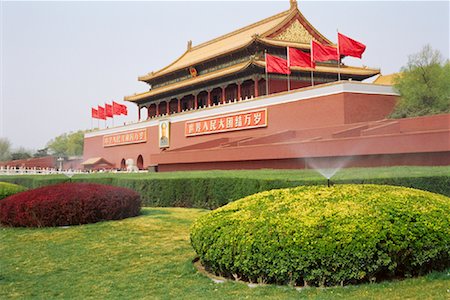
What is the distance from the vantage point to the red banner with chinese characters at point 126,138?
3284 cm

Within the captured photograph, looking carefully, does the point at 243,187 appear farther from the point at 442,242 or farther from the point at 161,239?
the point at 442,242

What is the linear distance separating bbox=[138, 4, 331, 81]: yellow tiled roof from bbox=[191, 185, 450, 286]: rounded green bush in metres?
21.1

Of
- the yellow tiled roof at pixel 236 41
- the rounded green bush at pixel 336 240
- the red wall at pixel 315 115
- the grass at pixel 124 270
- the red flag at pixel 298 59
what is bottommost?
the grass at pixel 124 270

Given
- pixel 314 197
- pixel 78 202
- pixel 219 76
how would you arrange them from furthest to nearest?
pixel 219 76 < pixel 78 202 < pixel 314 197

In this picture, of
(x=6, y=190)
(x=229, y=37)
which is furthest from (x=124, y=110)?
(x=6, y=190)

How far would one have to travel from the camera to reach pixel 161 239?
24.0 feet

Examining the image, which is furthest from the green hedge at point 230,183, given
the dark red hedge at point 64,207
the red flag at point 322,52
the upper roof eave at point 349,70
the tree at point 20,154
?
the tree at point 20,154

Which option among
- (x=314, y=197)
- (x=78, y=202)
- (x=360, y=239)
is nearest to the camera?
(x=360, y=239)

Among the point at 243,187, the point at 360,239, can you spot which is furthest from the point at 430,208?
the point at 243,187

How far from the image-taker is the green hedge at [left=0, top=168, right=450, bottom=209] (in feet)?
25.8

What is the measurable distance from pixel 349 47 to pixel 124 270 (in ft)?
53.0

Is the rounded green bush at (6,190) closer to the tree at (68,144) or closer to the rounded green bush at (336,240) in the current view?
the rounded green bush at (336,240)

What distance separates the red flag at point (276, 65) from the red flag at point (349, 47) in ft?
11.4

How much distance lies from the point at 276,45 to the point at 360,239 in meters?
22.6
